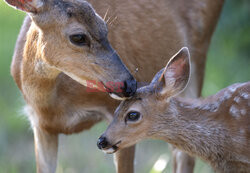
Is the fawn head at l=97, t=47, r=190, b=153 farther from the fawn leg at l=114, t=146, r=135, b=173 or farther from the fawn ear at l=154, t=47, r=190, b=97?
the fawn leg at l=114, t=146, r=135, b=173

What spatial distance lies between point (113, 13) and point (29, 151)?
4043 millimetres

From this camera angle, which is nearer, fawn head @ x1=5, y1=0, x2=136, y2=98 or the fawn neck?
fawn head @ x1=5, y1=0, x2=136, y2=98

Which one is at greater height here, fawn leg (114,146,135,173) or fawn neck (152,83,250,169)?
fawn neck (152,83,250,169)

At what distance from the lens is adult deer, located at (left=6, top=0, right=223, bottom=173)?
20.0 ft

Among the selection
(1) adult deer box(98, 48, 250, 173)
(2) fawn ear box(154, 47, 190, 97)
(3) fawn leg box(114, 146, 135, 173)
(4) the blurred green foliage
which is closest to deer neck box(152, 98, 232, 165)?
(1) adult deer box(98, 48, 250, 173)

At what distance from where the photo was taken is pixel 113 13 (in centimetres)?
733

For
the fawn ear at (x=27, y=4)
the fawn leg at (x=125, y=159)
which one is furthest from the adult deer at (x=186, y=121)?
the fawn ear at (x=27, y=4)

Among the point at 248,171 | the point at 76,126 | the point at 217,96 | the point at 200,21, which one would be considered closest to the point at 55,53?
the point at 76,126

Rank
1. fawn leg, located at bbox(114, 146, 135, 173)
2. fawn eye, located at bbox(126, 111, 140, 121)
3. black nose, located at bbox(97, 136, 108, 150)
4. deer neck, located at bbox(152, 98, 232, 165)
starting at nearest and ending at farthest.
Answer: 1. black nose, located at bbox(97, 136, 108, 150)
2. fawn eye, located at bbox(126, 111, 140, 121)
3. deer neck, located at bbox(152, 98, 232, 165)
4. fawn leg, located at bbox(114, 146, 135, 173)

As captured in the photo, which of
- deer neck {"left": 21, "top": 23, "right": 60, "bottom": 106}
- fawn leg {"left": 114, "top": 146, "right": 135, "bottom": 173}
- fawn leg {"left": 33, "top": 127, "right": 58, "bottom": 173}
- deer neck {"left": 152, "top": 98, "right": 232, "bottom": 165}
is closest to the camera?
deer neck {"left": 152, "top": 98, "right": 232, "bottom": 165}

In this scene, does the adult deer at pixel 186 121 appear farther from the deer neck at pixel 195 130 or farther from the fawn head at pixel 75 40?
the fawn head at pixel 75 40

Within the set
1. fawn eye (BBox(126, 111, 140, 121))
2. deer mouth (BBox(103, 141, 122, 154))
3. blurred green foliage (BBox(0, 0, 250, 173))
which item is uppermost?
fawn eye (BBox(126, 111, 140, 121))

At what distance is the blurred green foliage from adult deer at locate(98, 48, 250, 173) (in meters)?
2.56

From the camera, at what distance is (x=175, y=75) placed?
6.11 m
